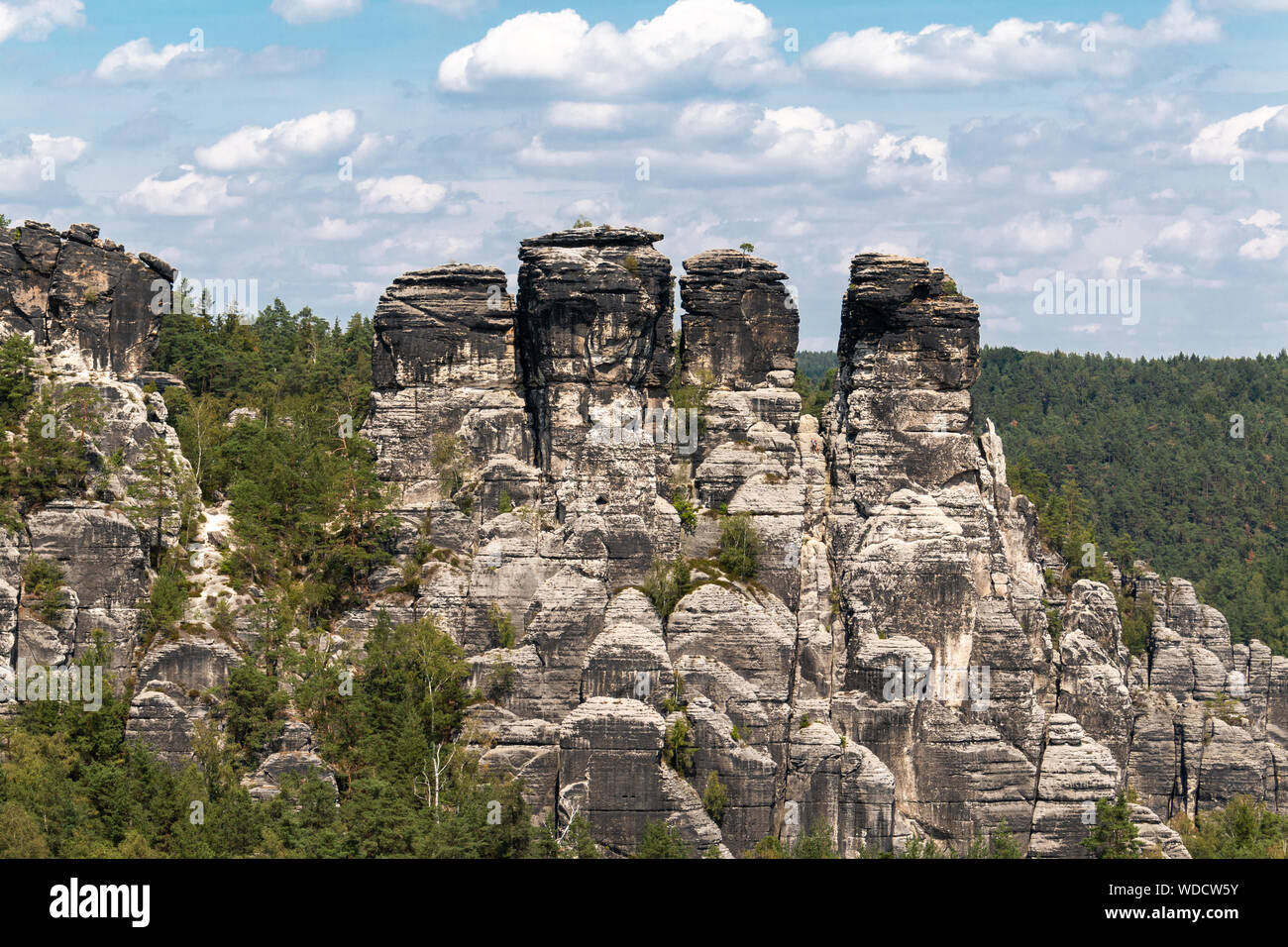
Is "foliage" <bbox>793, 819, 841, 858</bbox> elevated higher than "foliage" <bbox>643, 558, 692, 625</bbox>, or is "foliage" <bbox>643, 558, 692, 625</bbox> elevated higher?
"foliage" <bbox>643, 558, 692, 625</bbox>

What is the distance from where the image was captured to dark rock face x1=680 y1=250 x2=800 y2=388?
78812 millimetres

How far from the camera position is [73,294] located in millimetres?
74750

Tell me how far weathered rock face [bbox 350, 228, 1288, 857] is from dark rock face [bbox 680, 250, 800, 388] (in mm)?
93

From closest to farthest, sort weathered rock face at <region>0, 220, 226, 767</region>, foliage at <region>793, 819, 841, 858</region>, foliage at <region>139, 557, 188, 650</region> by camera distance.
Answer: foliage at <region>793, 819, 841, 858</region> < weathered rock face at <region>0, 220, 226, 767</region> < foliage at <region>139, 557, 188, 650</region>

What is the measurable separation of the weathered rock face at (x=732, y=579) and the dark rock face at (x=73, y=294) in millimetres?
10486

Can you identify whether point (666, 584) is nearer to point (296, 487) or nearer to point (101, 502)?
point (296, 487)

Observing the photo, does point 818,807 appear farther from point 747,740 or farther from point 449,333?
point 449,333

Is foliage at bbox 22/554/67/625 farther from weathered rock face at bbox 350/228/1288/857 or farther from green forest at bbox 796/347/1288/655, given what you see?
green forest at bbox 796/347/1288/655

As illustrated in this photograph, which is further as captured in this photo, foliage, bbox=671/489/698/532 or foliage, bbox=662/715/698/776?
foliage, bbox=671/489/698/532

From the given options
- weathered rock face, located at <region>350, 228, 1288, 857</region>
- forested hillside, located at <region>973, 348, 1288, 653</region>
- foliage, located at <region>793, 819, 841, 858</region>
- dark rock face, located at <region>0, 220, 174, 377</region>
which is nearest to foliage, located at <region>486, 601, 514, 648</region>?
weathered rock face, located at <region>350, 228, 1288, 857</region>

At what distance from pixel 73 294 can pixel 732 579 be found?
2842 cm

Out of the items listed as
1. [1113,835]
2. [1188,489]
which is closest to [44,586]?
[1113,835]
